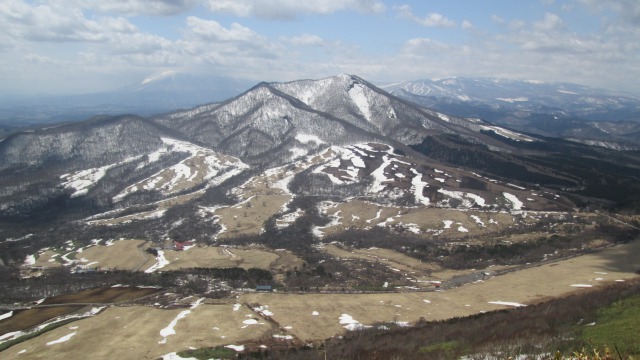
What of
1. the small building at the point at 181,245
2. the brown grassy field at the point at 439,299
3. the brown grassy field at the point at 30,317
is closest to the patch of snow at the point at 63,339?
→ the brown grassy field at the point at 30,317

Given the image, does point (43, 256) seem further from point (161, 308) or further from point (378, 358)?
point (378, 358)

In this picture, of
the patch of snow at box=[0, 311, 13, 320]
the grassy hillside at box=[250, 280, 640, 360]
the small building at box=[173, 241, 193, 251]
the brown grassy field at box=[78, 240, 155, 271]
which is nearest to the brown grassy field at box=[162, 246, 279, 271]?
the small building at box=[173, 241, 193, 251]

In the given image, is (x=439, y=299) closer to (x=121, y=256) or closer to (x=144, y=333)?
(x=144, y=333)

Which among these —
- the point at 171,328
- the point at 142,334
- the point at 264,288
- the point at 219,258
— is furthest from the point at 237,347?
the point at 219,258

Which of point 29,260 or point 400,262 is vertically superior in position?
point 400,262

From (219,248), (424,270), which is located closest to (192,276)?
(219,248)

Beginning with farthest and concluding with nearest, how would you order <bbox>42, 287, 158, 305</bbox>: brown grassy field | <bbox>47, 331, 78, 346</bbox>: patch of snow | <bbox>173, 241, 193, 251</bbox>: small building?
<bbox>173, 241, 193, 251</bbox>: small building, <bbox>42, 287, 158, 305</bbox>: brown grassy field, <bbox>47, 331, 78, 346</bbox>: patch of snow

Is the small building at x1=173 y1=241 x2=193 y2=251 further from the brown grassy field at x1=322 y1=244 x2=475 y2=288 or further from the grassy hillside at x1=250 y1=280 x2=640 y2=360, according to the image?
the grassy hillside at x1=250 y1=280 x2=640 y2=360

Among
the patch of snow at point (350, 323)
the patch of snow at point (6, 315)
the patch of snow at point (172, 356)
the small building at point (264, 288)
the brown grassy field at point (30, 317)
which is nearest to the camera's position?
the patch of snow at point (172, 356)

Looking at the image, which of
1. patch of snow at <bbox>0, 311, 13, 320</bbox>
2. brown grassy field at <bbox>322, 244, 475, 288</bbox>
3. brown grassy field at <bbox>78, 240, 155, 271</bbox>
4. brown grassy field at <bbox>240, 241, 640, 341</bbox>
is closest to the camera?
brown grassy field at <bbox>240, 241, 640, 341</bbox>

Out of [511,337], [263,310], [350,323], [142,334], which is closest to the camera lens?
[511,337]

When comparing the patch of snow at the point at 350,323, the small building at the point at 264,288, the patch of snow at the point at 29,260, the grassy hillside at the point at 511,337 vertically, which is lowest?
the patch of snow at the point at 29,260

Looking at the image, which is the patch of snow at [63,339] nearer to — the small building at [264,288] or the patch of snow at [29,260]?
the small building at [264,288]
